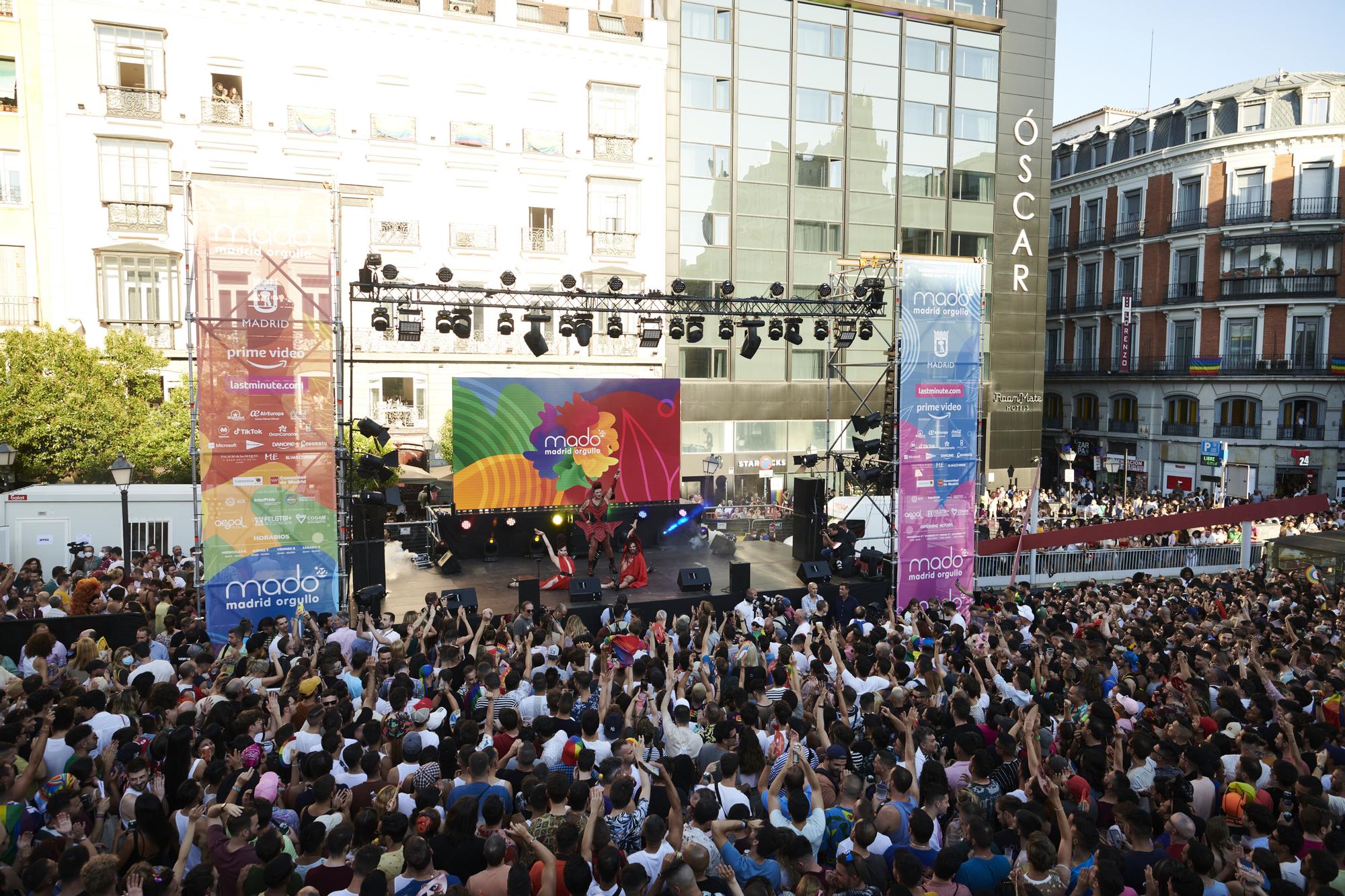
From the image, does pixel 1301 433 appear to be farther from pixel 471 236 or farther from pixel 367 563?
pixel 367 563

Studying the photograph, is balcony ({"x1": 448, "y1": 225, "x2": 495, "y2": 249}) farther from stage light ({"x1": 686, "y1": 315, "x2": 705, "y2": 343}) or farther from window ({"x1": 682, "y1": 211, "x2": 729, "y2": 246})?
stage light ({"x1": 686, "y1": 315, "x2": 705, "y2": 343})

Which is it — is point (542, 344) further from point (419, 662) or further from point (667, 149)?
point (667, 149)

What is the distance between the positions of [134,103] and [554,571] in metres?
19.9

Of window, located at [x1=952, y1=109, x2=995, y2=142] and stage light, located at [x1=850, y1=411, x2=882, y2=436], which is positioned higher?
window, located at [x1=952, y1=109, x2=995, y2=142]

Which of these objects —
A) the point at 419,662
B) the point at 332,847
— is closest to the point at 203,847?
the point at 332,847

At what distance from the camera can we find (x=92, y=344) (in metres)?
24.0

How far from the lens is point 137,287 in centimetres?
2455

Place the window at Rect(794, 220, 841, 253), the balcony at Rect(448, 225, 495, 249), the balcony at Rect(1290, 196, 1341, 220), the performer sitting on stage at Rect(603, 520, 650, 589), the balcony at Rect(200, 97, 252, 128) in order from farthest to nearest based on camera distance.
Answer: the balcony at Rect(1290, 196, 1341, 220), the window at Rect(794, 220, 841, 253), the balcony at Rect(448, 225, 495, 249), the balcony at Rect(200, 97, 252, 128), the performer sitting on stage at Rect(603, 520, 650, 589)

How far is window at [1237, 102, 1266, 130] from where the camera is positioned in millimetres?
33406

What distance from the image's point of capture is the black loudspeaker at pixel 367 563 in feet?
47.6

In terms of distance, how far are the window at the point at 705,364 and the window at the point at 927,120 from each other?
1214 centimetres

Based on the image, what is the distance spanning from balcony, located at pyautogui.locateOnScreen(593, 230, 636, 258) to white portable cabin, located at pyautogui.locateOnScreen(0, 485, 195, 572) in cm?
1637

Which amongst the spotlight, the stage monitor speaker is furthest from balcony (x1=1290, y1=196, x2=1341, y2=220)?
the stage monitor speaker

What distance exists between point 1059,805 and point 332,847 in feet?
14.0
